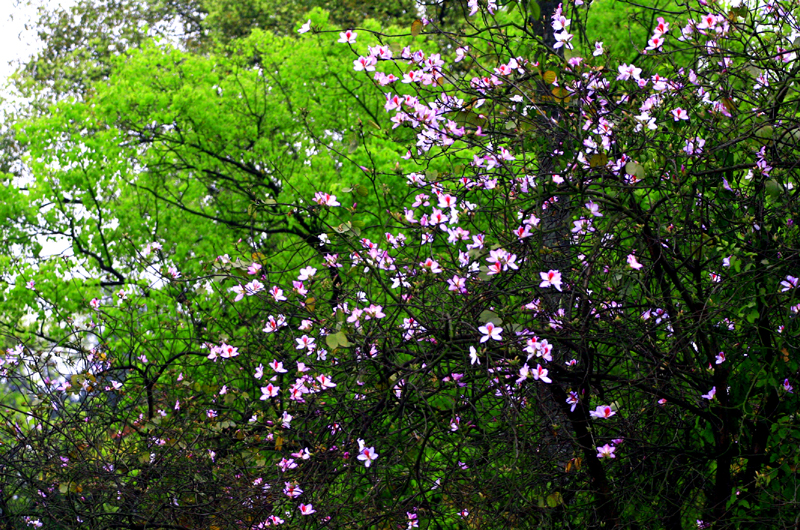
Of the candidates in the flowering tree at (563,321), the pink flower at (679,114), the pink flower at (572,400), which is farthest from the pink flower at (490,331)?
the pink flower at (679,114)

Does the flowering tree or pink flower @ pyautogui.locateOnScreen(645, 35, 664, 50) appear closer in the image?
the flowering tree

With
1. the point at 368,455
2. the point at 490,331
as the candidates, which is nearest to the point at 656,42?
the point at 490,331

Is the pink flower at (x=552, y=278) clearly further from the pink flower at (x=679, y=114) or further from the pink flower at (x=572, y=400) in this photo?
the pink flower at (x=679, y=114)

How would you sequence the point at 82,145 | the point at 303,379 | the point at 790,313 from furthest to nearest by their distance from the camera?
1. the point at 82,145
2. the point at 303,379
3. the point at 790,313

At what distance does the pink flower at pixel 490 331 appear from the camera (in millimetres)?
3240

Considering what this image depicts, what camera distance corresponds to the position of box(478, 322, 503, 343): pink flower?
3240 millimetres

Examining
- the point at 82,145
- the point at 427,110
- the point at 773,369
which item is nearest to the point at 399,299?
the point at 427,110

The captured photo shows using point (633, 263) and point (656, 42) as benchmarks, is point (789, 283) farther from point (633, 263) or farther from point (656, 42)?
point (656, 42)

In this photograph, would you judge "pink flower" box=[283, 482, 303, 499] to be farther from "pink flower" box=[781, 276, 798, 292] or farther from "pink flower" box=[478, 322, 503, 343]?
"pink flower" box=[781, 276, 798, 292]

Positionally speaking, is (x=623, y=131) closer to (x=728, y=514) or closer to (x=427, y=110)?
(x=427, y=110)

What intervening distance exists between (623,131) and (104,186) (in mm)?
9863

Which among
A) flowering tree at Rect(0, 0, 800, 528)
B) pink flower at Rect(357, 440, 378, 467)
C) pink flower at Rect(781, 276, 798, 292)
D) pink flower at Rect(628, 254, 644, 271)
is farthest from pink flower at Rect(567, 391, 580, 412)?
pink flower at Rect(781, 276, 798, 292)

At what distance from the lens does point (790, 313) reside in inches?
149

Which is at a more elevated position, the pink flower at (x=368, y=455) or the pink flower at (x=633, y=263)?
the pink flower at (x=633, y=263)
